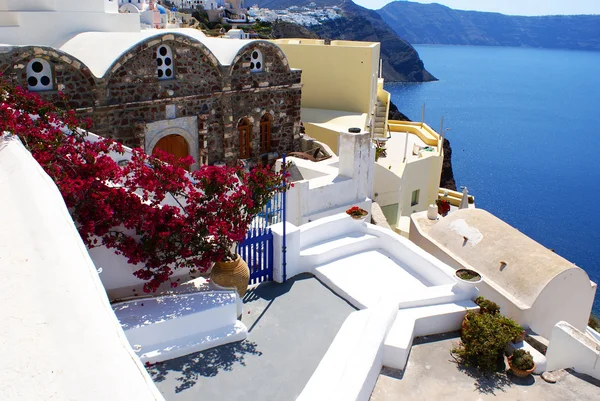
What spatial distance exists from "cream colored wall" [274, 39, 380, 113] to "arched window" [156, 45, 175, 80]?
11.2 m

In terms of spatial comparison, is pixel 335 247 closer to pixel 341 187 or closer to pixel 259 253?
pixel 259 253

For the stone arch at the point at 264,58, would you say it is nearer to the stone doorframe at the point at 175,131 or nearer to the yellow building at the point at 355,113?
the stone doorframe at the point at 175,131

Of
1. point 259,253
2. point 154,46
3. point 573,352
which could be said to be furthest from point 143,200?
point 154,46

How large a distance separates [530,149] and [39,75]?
68402mm

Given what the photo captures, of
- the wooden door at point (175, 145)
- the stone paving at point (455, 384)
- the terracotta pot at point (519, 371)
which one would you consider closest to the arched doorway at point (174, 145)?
the wooden door at point (175, 145)

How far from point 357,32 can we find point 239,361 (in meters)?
163

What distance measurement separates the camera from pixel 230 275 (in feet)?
24.4

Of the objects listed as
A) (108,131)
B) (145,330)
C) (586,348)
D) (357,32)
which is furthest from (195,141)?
(357,32)

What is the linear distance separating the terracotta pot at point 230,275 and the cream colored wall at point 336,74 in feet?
57.0

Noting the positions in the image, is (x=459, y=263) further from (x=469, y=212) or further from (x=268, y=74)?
(x=268, y=74)

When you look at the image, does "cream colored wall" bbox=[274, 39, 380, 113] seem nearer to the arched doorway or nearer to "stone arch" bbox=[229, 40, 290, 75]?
"stone arch" bbox=[229, 40, 290, 75]

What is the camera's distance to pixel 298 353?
6.80m

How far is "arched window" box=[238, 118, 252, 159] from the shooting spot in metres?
15.8

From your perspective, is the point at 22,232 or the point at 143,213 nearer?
the point at 22,232
